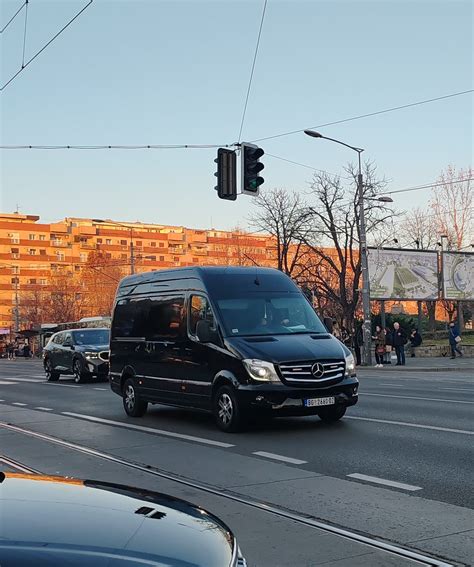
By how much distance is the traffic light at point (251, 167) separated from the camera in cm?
1856

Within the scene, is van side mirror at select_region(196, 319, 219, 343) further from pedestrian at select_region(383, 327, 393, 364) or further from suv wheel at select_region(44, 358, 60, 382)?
pedestrian at select_region(383, 327, 393, 364)

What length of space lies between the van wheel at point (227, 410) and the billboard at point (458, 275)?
3247 cm

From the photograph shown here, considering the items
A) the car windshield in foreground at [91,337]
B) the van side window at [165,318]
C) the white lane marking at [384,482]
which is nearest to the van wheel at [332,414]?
the van side window at [165,318]

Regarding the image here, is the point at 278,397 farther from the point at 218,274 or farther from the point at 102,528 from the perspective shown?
the point at 102,528

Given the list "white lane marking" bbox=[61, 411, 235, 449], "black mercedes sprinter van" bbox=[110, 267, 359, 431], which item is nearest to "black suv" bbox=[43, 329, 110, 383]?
"white lane marking" bbox=[61, 411, 235, 449]

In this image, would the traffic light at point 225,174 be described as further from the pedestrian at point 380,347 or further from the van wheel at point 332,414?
the pedestrian at point 380,347

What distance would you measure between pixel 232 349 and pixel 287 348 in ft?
2.56

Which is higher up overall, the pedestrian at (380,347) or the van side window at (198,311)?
the van side window at (198,311)

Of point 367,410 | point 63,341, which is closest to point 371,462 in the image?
point 367,410

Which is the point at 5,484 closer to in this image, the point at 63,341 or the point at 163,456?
the point at 163,456

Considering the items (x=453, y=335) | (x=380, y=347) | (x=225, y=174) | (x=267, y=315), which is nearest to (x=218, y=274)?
(x=267, y=315)

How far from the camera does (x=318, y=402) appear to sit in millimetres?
10258

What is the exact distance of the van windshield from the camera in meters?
10.9

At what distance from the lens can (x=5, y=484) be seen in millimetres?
3314
